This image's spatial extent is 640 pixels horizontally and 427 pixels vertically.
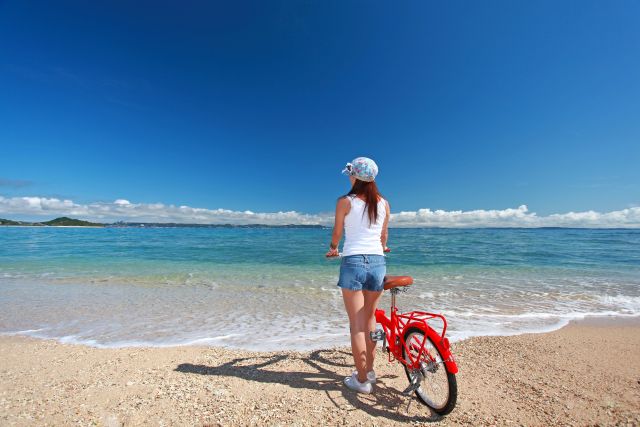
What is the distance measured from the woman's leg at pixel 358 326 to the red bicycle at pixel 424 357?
0.19 meters

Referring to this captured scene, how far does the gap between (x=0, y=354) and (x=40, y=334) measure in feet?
4.29

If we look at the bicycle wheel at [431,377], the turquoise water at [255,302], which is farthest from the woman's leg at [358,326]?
the turquoise water at [255,302]

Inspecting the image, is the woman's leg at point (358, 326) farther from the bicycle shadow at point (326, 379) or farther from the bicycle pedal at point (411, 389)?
the bicycle pedal at point (411, 389)

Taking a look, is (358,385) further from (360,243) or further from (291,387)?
(360,243)

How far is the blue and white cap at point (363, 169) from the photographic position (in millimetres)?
3500

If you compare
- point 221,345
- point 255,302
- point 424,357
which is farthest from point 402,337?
point 255,302

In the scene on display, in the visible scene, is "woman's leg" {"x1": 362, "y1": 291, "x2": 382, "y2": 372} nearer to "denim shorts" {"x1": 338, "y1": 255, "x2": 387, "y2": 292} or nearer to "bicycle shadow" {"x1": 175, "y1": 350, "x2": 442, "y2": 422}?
"denim shorts" {"x1": 338, "y1": 255, "x2": 387, "y2": 292}

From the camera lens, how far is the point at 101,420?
324cm

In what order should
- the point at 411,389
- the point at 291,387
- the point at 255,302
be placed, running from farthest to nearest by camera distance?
the point at 255,302
the point at 291,387
the point at 411,389

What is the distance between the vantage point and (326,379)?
428 centimetres

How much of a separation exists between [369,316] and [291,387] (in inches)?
59.0

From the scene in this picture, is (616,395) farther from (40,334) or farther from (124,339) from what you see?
(40,334)

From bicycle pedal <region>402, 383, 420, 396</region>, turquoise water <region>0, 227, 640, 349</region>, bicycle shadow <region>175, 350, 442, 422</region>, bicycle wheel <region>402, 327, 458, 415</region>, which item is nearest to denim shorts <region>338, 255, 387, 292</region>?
bicycle wheel <region>402, 327, 458, 415</region>

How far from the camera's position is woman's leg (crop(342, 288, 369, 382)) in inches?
139
